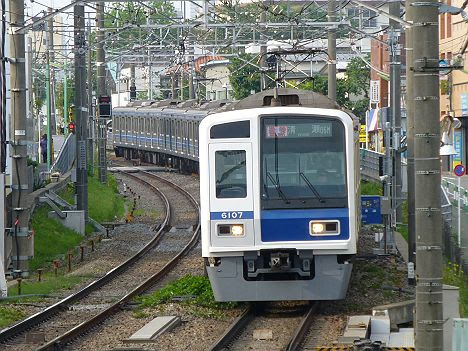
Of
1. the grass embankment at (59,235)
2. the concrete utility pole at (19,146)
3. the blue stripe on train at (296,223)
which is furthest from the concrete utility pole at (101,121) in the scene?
the blue stripe on train at (296,223)

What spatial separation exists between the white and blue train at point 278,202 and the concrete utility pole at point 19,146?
568 cm

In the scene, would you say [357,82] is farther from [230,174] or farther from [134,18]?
[230,174]

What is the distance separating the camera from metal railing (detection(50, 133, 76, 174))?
110ft

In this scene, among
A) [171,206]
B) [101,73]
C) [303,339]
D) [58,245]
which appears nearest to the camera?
[303,339]

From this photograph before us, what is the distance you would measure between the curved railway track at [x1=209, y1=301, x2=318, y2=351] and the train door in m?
1.01

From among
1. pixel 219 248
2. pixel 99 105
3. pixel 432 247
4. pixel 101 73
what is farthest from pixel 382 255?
pixel 101 73

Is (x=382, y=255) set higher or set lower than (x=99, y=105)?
lower

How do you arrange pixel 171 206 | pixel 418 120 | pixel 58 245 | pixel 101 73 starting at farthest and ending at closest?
1. pixel 101 73
2. pixel 171 206
3. pixel 58 245
4. pixel 418 120

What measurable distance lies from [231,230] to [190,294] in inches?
92.4

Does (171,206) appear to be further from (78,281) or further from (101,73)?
(78,281)

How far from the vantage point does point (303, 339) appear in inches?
533

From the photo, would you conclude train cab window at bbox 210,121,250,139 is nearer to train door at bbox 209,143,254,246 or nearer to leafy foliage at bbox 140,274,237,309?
train door at bbox 209,143,254,246

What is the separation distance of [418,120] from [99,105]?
997 inches

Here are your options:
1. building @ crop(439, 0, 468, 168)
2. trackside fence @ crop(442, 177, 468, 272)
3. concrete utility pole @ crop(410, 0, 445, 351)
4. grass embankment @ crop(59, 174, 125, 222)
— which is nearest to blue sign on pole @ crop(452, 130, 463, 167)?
building @ crop(439, 0, 468, 168)
